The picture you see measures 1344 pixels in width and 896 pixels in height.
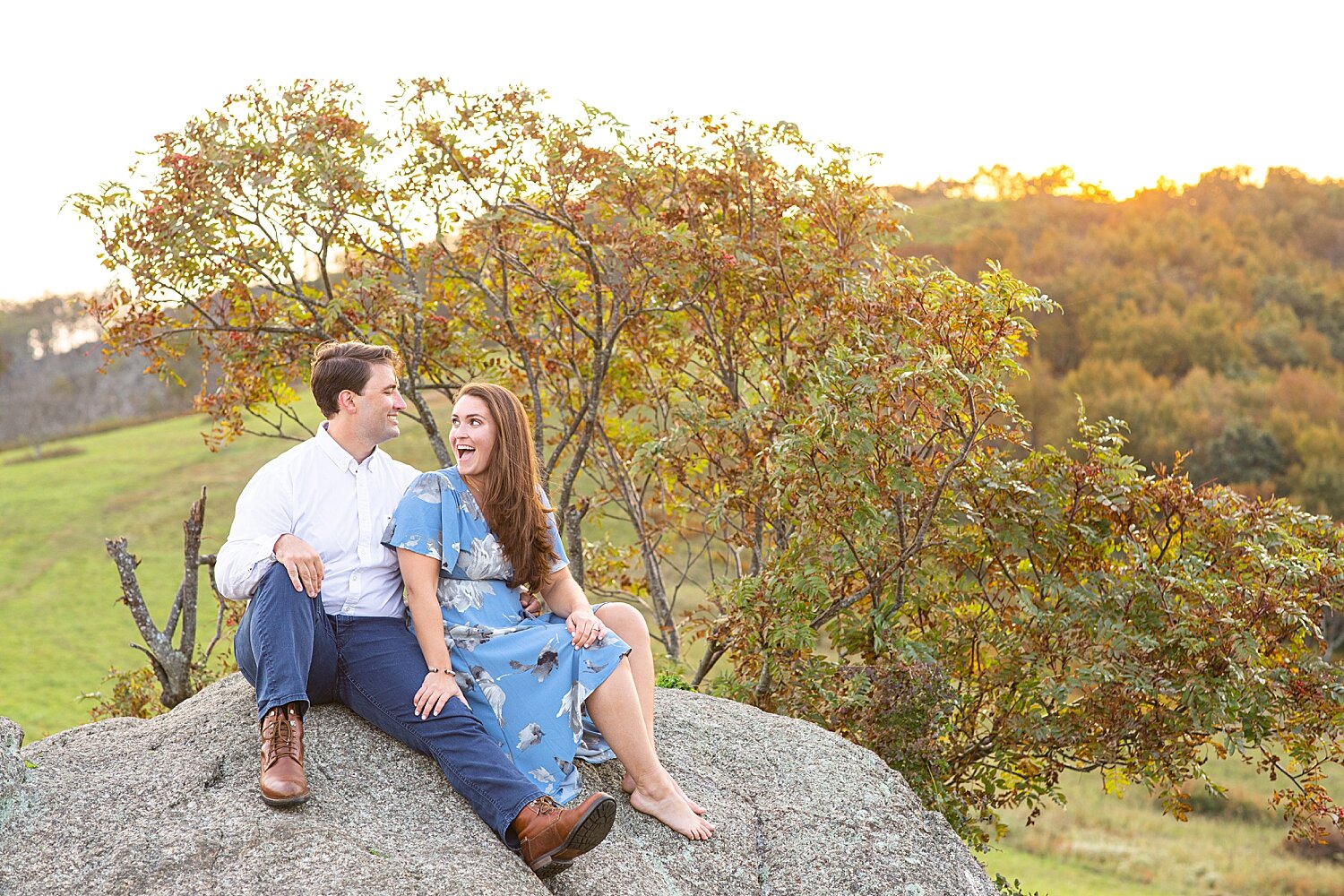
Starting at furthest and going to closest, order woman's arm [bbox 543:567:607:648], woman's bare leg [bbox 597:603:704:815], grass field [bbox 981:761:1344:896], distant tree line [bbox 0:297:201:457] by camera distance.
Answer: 1. distant tree line [bbox 0:297:201:457]
2. grass field [bbox 981:761:1344:896]
3. woman's arm [bbox 543:567:607:648]
4. woman's bare leg [bbox 597:603:704:815]

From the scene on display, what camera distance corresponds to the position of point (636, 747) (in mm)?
4672

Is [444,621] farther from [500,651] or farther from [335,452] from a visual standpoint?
[335,452]

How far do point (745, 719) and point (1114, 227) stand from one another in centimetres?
5528

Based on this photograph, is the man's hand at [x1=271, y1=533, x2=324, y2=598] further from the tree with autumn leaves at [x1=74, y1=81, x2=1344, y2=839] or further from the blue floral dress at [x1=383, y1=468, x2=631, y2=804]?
the tree with autumn leaves at [x1=74, y1=81, x2=1344, y2=839]

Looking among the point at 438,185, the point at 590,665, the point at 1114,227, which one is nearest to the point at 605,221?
the point at 438,185

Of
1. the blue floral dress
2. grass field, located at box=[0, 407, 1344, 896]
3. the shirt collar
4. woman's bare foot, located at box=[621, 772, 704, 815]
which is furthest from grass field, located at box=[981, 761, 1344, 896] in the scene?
the shirt collar

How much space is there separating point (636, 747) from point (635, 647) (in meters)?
0.44

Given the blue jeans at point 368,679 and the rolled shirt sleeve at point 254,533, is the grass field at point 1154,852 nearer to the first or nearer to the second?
the blue jeans at point 368,679

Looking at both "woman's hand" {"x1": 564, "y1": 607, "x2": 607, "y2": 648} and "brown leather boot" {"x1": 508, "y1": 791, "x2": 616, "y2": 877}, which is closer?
"brown leather boot" {"x1": 508, "y1": 791, "x2": 616, "y2": 877}

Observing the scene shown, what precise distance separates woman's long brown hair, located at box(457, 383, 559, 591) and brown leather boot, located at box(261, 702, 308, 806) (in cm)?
106

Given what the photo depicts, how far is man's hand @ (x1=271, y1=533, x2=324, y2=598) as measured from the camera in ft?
14.5

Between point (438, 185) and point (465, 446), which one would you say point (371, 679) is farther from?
point (438, 185)

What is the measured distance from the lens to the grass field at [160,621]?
16609 millimetres

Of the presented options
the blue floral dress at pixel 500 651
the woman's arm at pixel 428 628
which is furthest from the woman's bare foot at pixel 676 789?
the woman's arm at pixel 428 628
